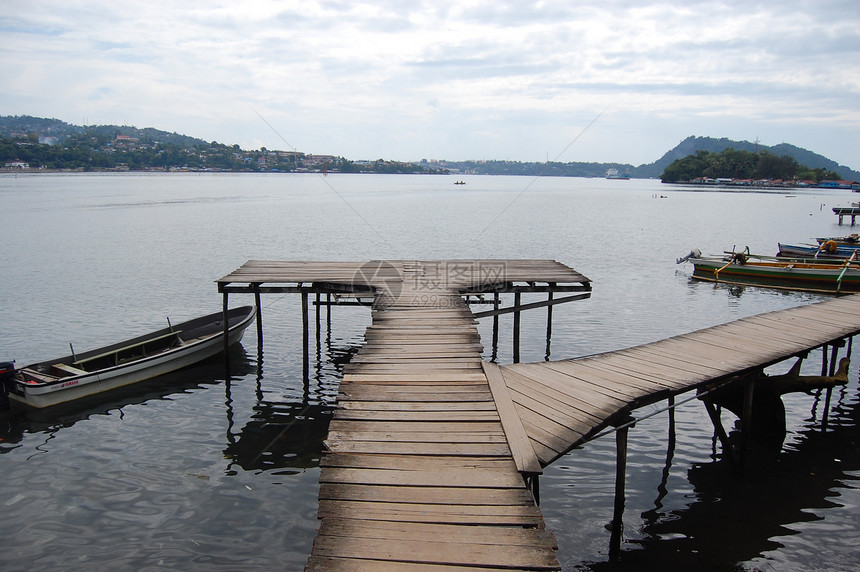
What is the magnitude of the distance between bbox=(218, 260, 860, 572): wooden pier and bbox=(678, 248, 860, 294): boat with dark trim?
18.0 meters

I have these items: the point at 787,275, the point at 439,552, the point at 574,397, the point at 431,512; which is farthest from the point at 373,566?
the point at 787,275

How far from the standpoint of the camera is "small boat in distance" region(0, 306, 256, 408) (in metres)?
14.7

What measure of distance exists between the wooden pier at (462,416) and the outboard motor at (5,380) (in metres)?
5.36

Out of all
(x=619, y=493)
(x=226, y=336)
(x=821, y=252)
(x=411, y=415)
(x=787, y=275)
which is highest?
(x=821, y=252)

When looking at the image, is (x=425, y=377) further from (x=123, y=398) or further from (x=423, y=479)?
(x=123, y=398)

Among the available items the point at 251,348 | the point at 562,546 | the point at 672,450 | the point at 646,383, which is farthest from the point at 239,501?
the point at 251,348

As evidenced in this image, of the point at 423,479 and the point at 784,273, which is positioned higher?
the point at 423,479

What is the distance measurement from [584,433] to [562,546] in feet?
8.00

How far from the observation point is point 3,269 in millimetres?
34906

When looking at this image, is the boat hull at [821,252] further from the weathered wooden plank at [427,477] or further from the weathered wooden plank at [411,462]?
the weathered wooden plank at [427,477]

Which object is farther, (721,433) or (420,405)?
(721,433)

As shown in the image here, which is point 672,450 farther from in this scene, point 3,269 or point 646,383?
point 3,269

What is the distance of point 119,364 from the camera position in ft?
53.9

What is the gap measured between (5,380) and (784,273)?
3574cm
